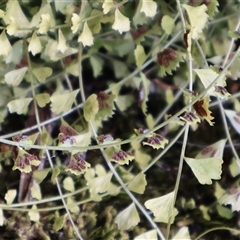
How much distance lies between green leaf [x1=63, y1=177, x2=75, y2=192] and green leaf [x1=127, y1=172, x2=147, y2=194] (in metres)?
0.08

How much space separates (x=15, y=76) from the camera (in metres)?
0.52

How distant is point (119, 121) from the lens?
62 centimetres

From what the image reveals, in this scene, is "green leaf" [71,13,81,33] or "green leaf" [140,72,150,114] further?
"green leaf" [140,72,150,114]

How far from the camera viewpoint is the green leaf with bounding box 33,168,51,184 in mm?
523

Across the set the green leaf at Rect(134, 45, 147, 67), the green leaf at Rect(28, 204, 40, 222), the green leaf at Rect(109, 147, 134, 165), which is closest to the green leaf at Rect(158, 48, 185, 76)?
the green leaf at Rect(134, 45, 147, 67)

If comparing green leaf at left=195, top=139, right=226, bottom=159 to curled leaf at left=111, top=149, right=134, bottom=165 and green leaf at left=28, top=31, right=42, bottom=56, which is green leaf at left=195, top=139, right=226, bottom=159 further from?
green leaf at left=28, top=31, right=42, bottom=56

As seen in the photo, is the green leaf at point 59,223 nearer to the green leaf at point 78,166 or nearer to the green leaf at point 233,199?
the green leaf at point 78,166

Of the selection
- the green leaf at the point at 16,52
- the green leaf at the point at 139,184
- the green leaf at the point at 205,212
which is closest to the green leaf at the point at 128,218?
the green leaf at the point at 139,184

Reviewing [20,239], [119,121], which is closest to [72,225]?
[20,239]

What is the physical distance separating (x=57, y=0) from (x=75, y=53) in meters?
0.09

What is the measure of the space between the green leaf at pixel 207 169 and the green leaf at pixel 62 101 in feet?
0.51

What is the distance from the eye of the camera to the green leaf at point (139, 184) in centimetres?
49

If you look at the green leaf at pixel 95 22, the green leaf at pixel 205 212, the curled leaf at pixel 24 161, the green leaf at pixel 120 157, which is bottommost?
the green leaf at pixel 205 212

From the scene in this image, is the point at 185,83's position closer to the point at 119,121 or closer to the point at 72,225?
the point at 119,121
